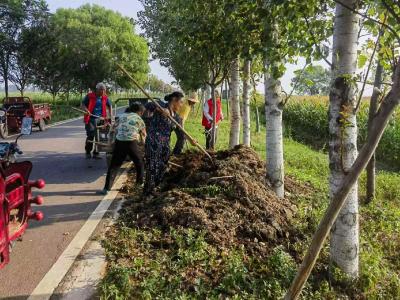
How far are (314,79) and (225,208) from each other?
2.07 meters

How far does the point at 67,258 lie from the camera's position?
15.1ft

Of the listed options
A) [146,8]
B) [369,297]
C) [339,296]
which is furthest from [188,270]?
Result: [146,8]

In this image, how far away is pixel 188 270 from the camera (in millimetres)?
4246

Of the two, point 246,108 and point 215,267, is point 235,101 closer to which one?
point 246,108

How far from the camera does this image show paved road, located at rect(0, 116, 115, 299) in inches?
167

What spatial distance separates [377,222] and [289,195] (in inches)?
58.3

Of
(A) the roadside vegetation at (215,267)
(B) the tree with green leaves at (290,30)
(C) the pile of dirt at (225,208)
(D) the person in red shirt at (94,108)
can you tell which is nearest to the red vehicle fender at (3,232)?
(A) the roadside vegetation at (215,267)

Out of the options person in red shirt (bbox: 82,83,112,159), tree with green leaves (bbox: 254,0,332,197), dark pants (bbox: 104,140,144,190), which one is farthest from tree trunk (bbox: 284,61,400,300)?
person in red shirt (bbox: 82,83,112,159)

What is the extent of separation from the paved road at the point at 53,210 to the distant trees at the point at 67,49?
738 inches

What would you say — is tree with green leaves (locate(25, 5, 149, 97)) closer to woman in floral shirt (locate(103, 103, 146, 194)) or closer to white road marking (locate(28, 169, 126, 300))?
woman in floral shirt (locate(103, 103, 146, 194))

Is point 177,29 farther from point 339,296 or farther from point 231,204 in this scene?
point 339,296

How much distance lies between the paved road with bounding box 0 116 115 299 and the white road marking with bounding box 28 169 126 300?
8 cm

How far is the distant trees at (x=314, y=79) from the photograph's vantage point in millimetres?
4234

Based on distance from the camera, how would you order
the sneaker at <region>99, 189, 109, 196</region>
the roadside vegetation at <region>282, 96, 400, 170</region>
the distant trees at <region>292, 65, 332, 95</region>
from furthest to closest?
1. the roadside vegetation at <region>282, 96, 400, 170</region>
2. the sneaker at <region>99, 189, 109, 196</region>
3. the distant trees at <region>292, 65, 332, 95</region>
